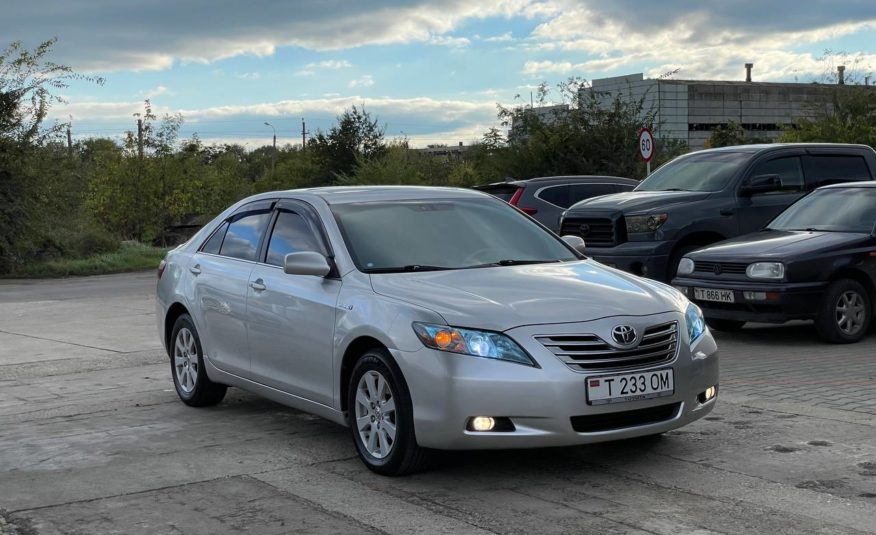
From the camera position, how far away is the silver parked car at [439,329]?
17.9ft

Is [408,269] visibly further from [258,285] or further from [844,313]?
[844,313]

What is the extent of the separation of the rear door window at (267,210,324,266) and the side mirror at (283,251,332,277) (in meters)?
0.40

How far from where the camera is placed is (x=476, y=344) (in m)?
5.48

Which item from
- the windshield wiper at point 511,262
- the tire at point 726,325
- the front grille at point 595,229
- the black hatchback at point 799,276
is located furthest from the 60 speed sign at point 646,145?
the windshield wiper at point 511,262

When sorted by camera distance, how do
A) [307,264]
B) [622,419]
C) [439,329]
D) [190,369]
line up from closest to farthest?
1. [439,329]
2. [622,419]
3. [307,264]
4. [190,369]

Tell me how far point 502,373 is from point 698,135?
65204 millimetres

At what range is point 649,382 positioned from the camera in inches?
222

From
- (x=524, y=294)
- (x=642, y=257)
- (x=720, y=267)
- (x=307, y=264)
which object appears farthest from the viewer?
(x=642, y=257)

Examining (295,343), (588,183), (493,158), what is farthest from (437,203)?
(493,158)

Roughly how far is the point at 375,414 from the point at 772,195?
8.71 m

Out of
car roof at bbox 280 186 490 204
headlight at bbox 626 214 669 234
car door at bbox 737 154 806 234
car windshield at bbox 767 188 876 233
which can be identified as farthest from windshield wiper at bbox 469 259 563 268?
car door at bbox 737 154 806 234

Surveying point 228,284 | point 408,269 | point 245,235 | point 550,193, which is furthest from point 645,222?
point 408,269

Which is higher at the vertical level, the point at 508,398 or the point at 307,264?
the point at 307,264

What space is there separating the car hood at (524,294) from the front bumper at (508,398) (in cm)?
12
